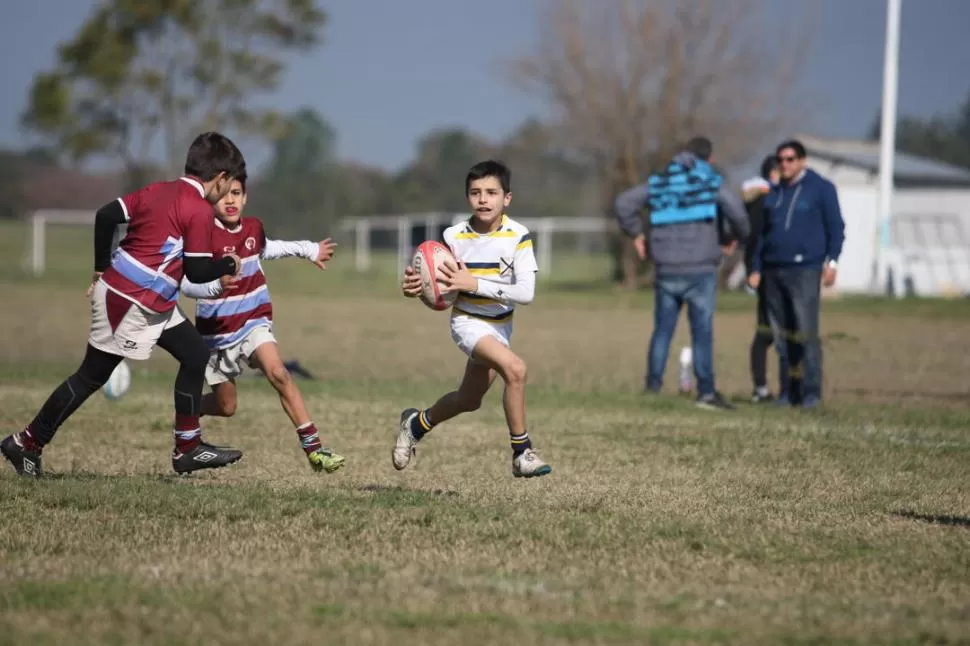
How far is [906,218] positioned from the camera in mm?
42875

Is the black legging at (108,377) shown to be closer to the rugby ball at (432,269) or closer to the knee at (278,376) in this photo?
the knee at (278,376)

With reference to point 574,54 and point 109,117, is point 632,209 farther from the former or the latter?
point 109,117

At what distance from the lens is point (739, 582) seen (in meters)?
5.47

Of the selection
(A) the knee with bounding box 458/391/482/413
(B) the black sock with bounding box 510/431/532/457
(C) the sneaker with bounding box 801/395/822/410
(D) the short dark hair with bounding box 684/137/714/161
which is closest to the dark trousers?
(C) the sneaker with bounding box 801/395/822/410

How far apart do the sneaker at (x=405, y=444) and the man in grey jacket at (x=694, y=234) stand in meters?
4.90

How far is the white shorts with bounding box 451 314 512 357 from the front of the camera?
7.67m

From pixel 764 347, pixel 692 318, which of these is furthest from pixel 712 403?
pixel 764 347

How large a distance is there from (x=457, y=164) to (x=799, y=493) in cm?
9849

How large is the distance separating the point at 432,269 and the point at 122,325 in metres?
1.68

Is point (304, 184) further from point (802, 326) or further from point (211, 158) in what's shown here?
point (211, 158)

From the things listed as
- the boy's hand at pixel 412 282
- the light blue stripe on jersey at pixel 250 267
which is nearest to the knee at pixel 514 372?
the boy's hand at pixel 412 282

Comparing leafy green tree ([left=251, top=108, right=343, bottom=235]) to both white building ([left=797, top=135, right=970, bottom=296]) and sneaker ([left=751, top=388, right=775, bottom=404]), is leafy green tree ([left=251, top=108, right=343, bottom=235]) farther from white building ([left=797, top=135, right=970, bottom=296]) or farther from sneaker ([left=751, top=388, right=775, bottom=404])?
sneaker ([left=751, top=388, right=775, bottom=404])

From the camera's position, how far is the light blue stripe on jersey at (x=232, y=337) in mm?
8040

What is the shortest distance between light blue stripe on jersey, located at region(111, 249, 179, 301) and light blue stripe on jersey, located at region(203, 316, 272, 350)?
1.99 ft
